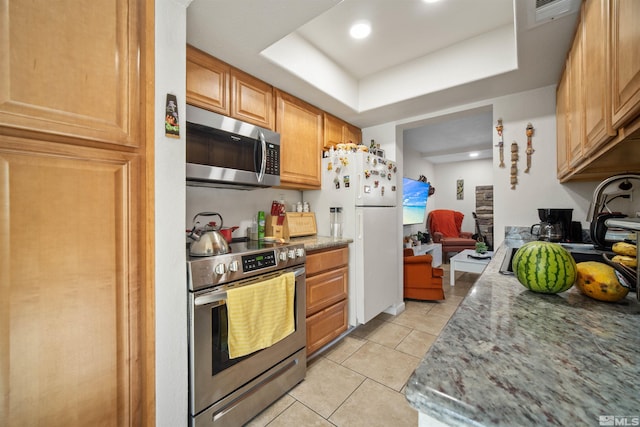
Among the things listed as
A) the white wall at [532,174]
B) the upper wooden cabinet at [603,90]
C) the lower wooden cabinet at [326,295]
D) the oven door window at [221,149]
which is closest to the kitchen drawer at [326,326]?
the lower wooden cabinet at [326,295]

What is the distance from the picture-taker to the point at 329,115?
261 cm

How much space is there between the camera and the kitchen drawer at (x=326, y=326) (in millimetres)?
1931

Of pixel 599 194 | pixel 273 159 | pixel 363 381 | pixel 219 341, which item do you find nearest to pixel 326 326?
pixel 363 381

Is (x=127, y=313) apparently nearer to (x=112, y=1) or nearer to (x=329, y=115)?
(x=112, y=1)

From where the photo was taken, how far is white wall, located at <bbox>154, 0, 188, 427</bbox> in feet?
3.57

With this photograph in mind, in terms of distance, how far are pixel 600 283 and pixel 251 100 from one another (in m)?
2.07

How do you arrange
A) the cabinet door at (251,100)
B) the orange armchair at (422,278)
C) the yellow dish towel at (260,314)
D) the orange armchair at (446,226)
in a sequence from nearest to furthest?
the yellow dish towel at (260,314) < the cabinet door at (251,100) < the orange armchair at (422,278) < the orange armchair at (446,226)

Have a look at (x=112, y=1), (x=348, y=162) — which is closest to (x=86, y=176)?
(x=112, y=1)

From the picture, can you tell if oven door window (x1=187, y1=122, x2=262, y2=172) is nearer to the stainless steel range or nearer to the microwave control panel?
the microwave control panel

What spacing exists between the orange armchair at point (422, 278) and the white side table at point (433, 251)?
3.38 feet

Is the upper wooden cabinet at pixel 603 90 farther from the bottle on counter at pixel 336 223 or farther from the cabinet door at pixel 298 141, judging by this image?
the cabinet door at pixel 298 141

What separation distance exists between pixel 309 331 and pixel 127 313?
125 centimetres

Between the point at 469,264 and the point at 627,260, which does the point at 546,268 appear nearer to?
the point at 627,260

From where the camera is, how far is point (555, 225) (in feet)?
6.42
